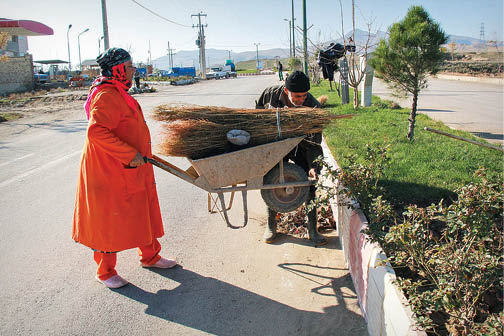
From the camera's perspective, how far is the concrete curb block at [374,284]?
2.19m

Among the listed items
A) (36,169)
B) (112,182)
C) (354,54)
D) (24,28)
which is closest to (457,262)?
(112,182)

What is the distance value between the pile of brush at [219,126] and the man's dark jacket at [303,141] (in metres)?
0.55

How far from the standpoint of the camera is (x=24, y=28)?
32500 millimetres

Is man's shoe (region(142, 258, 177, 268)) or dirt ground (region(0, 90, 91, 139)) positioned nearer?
man's shoe (region(142, 258, 177, 268))

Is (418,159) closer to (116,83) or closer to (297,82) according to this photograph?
(297,82)

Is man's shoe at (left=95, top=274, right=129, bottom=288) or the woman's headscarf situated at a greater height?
the woman's headscarf

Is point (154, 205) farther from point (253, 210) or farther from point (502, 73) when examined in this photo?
point (502, 73)

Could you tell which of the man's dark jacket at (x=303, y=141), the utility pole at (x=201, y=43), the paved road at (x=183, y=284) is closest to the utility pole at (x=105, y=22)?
the paved road at (x=183, y=284)

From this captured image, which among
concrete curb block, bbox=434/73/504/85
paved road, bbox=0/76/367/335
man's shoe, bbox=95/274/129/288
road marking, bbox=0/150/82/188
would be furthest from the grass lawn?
concrete curb block, bbox=434/73/504/85

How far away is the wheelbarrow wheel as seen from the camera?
363cm

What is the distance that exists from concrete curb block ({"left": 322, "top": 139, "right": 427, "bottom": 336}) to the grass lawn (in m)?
0.56

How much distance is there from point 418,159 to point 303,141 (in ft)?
8.32

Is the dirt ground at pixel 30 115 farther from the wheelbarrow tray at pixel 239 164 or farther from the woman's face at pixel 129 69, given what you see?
the wheelbarrow tray at pixel 239 164

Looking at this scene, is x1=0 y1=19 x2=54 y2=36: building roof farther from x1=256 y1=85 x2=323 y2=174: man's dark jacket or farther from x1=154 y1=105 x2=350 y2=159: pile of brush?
x1=154 y1=105 x2=350 y2=159: pile of brush
